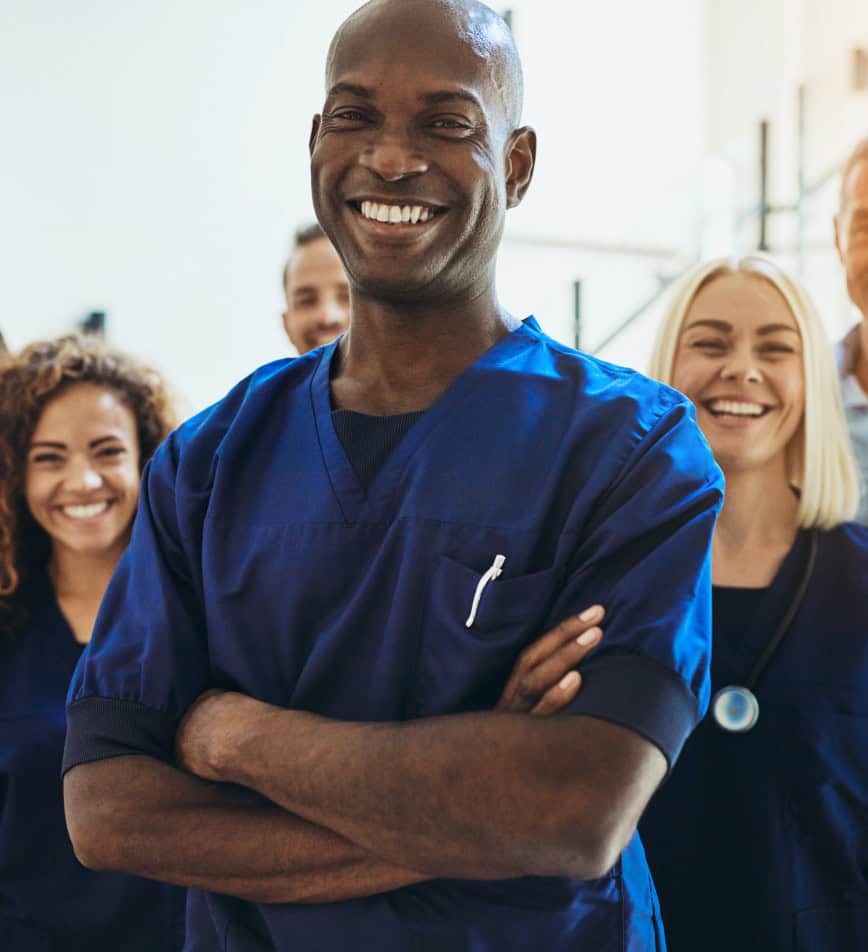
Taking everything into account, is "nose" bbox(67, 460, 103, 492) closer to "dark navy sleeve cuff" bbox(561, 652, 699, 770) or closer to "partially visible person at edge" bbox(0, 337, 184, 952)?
"partially visible person at edge" bbox(0, 337, 184, 952)

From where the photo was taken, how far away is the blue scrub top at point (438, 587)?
100 cm

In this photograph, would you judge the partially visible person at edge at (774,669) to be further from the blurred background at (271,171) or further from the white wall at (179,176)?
the white wall at (179,176)

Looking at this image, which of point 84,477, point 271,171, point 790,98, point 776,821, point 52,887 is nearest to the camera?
point 776,821

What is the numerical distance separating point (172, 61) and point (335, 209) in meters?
2.77

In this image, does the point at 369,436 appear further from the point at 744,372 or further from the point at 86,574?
the point at 86,574

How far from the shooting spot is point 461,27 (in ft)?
3.57

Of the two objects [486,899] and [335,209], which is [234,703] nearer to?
[486,899]

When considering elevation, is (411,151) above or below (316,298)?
above

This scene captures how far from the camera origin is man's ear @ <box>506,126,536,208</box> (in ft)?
3.78

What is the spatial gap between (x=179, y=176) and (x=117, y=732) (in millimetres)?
2806

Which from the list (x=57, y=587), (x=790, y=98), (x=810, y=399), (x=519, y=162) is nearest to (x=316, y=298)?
(x=57, y=587)

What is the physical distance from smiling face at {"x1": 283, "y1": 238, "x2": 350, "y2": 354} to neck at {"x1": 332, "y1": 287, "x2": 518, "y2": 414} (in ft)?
3.48

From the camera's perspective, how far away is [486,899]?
3.31 feet

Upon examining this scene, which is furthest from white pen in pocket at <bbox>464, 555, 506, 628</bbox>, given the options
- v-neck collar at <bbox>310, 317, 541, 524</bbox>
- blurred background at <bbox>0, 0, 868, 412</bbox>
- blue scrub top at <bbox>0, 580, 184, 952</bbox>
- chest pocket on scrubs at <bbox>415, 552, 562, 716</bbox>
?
blurred background at <bbox>0, 0, 868, 412</bbox>
